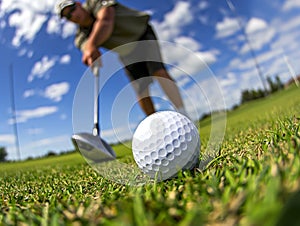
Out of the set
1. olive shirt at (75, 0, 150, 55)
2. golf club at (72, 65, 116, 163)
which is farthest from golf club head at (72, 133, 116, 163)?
olive shirt at (75, 0, 150, 55)

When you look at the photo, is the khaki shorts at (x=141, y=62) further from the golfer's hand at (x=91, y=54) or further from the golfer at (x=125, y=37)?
the golfer's hand at (x=91, y=54)

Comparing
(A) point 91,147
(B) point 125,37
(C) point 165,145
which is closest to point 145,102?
(B) point 125,37

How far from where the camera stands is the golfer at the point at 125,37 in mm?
3768

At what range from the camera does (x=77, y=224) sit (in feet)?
2.08

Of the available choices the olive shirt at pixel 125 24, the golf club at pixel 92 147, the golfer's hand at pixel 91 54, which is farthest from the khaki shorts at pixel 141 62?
the golf club at pixel 92 147

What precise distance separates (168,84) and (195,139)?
233cm

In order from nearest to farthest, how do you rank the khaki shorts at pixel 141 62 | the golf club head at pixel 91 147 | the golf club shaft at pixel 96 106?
the golf club head at pixel 91 147 → the golf club shaft at pixel 96 106 → the khaki shorts at pixel 141 62

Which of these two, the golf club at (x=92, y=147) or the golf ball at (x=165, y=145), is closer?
the golf ball at (x=165, y=145)

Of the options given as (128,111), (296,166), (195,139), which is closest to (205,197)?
(296,166)

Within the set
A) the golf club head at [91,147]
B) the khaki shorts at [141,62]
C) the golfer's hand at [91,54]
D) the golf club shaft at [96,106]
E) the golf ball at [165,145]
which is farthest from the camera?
Answer: the khaki shorts at [141,62]

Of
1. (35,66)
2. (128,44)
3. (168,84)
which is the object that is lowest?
(168,84)

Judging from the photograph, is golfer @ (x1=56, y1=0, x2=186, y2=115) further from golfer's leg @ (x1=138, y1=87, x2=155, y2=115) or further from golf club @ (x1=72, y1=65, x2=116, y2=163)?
golf club @ (x1=72, y1=65, x2=116, y2=163)

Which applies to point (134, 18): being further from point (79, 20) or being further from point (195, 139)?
point (195, 139)

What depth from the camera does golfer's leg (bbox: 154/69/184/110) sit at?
3798 millimetres
